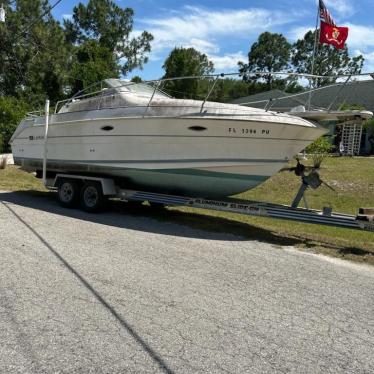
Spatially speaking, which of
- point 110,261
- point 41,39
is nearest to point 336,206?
point 110,261

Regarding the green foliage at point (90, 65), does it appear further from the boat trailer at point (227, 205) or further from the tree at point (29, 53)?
the boat trailer at point (227, 205)

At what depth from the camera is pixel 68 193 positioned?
10312mm

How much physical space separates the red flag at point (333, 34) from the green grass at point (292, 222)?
4467mm

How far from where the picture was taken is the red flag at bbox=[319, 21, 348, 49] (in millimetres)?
13242

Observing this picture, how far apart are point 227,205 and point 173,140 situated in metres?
1.58

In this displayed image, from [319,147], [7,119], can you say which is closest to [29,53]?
[7,119]

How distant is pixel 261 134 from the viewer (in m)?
7.88

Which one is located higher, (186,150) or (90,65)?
(90,65)

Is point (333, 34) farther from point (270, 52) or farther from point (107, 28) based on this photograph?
point (270, 52)

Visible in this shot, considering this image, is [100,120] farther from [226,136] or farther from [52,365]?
[52,365]

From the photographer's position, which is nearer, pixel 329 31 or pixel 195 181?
pixel 195 181

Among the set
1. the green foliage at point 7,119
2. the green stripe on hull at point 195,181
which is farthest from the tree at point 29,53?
the green stripe on hull at point 195,181

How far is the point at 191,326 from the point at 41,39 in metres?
29.0

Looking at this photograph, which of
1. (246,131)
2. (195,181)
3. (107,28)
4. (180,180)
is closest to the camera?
(246,131)
